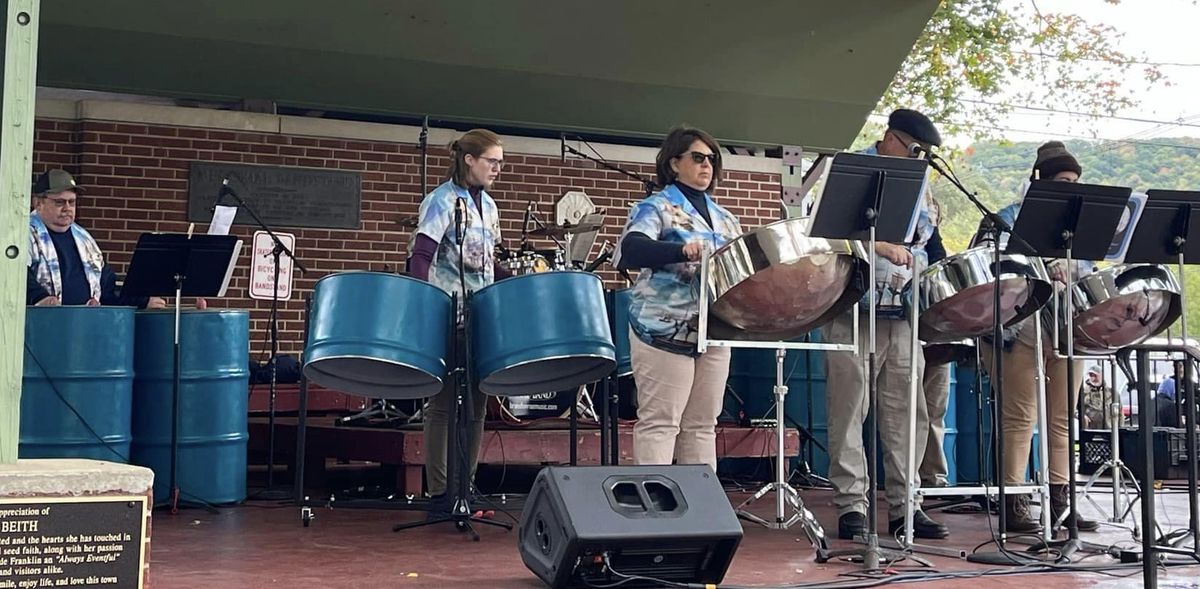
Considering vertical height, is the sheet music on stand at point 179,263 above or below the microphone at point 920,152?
below

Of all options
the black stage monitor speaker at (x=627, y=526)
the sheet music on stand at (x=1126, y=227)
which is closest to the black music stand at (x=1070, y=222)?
the sheet music on stand at (x=1126, y=227)

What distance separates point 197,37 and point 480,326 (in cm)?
333

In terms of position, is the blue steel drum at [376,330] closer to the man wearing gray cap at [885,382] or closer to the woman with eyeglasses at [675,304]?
A: the woman with eyeglasses at [675,304]

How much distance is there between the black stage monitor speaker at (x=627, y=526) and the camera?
2.86m

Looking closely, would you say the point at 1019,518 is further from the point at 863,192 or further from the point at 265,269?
the point at 265,269

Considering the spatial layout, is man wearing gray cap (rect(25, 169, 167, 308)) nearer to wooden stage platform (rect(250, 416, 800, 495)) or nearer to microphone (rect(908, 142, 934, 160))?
wooden stage platform (rect(250, 416, 800, 495))

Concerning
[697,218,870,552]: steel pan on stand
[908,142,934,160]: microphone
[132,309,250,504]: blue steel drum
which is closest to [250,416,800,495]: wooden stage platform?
[132,309,250,504]: blue steel drum

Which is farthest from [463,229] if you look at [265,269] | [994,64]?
[994,64]

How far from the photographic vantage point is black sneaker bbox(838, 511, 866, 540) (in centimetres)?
405

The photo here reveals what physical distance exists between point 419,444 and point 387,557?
158 centimetres

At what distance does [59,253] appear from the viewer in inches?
193

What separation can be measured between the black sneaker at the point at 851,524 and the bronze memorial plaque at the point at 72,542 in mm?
2502

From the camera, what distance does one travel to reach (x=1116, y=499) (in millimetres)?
4676

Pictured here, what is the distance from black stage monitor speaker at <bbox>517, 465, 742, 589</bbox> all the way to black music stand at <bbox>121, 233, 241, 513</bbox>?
2106mm
